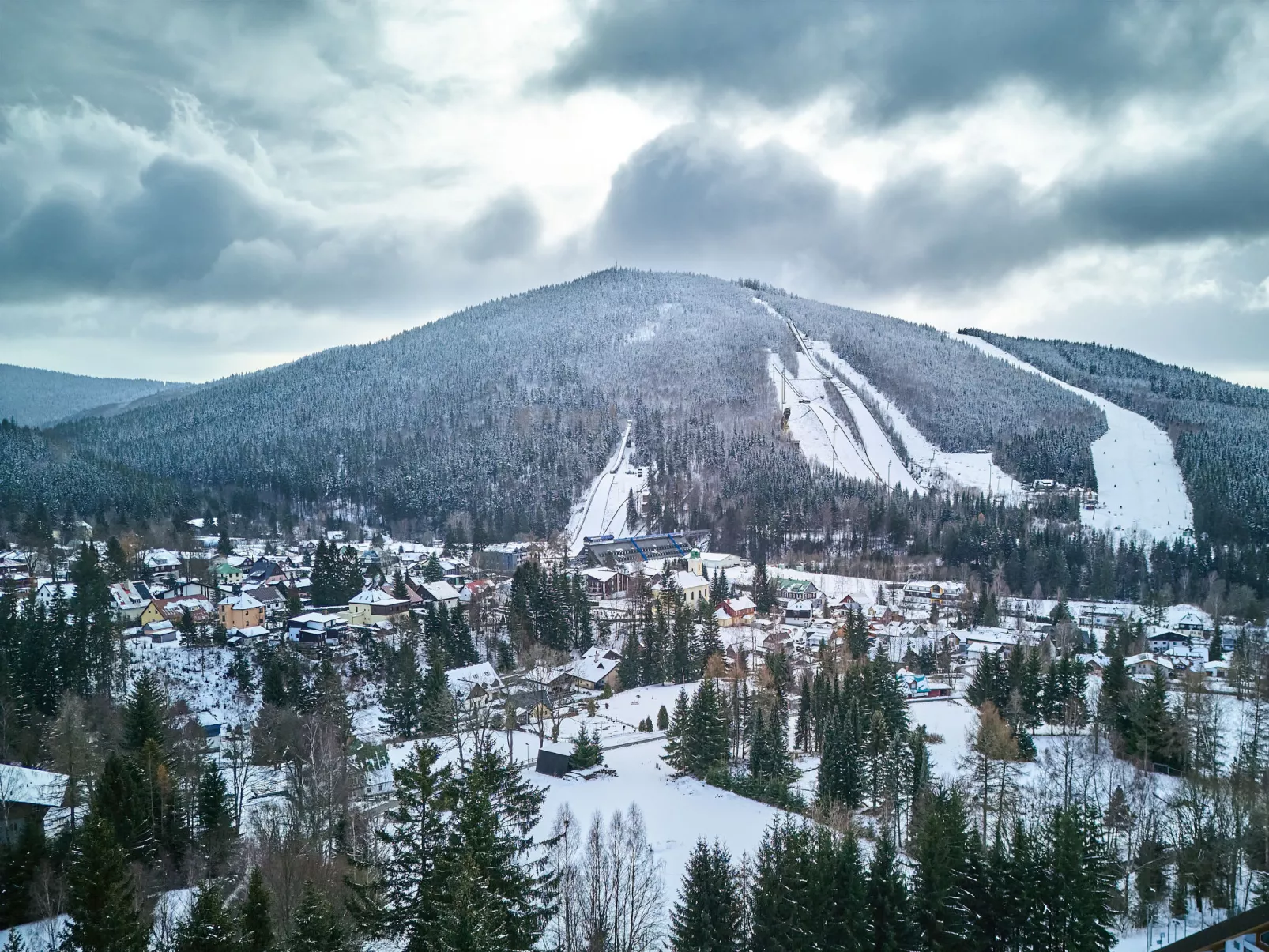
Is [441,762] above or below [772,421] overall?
below

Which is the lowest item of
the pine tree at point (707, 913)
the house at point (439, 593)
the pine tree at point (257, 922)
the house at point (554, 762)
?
the house at point (554, 762)

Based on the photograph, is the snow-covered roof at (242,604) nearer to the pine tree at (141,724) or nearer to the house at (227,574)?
the house at (227,574)

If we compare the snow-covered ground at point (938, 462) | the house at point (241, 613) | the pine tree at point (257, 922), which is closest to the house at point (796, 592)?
the house at point (241, 613)

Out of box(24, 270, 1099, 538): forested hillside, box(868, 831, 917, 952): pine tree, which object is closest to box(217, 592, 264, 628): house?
box(24, 270, 1099, 538): forested hillside

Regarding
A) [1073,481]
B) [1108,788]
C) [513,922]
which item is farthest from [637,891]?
[1073,481]

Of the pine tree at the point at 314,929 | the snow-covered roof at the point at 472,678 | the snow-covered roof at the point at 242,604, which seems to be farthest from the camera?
the snow-covered roof at the point at 242,604

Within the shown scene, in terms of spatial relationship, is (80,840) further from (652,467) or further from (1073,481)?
(1073,481)

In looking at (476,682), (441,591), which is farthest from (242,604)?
(476,682)

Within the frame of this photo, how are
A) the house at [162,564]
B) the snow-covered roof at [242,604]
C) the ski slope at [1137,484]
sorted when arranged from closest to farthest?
the snow-covered roof at [242,604] → the house at [162,564] → the ski slope at [1137,484]

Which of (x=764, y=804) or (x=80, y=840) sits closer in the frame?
(x=80, y=840)
